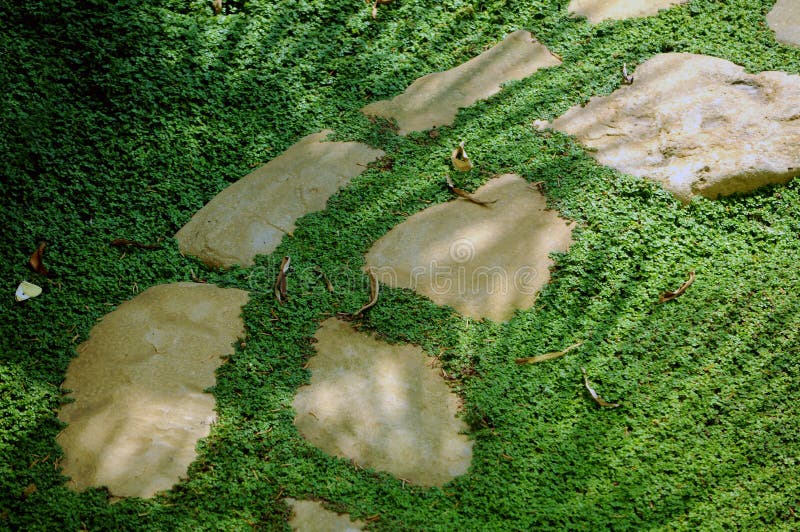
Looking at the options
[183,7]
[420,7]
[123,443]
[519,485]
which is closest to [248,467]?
[123,443]

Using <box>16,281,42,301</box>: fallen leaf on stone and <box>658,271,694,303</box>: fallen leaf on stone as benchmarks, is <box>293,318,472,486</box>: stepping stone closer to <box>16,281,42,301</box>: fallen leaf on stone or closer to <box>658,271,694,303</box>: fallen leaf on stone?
<box>658,271,694,303</box>: fallen leaf on stone

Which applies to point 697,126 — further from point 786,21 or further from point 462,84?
point 462,84

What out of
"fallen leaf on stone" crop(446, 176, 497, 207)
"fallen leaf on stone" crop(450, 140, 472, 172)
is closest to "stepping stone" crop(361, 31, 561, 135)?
"fallen leaf on stone" crop(450, 140, 472, 172)

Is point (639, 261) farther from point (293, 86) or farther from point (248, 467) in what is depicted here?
point (293, 86)

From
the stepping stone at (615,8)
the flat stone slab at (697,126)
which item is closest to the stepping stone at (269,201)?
the flat stone slab at (697,126)

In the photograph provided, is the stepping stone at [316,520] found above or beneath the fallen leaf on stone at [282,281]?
beneath

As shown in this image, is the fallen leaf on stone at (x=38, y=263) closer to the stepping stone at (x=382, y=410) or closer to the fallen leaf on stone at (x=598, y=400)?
the stepping stone at (x=382, y=410)
